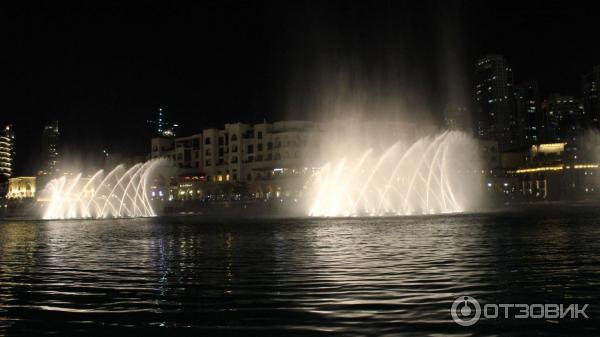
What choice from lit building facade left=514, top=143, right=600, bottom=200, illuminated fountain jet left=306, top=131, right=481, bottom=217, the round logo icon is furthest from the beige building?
the round logo icon

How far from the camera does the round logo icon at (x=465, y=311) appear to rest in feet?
36.8

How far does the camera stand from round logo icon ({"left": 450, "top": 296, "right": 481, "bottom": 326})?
441 inches

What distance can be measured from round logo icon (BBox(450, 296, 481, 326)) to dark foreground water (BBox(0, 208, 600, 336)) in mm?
174

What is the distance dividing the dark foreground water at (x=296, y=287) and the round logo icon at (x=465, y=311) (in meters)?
0.17

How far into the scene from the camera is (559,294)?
1379 centimetres

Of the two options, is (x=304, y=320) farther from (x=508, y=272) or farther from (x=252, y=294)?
(x=508, y=272)

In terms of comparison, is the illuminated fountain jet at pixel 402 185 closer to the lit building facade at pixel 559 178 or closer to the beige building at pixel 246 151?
the beige building at pixel 246 151

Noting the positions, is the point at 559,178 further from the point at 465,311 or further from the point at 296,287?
the point at 465,311

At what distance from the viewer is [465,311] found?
12.0 meters

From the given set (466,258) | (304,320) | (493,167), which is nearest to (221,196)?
(493,167)

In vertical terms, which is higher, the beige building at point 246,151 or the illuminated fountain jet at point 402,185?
the beige building at point 246,151

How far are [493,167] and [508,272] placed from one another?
15750cm

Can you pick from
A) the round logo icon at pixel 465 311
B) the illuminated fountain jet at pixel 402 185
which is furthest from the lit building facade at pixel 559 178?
the round logo icon at pixel 465 311

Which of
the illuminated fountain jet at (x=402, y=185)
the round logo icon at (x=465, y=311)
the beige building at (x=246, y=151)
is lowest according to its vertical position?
the round logo icon at (x=465, y=311)
